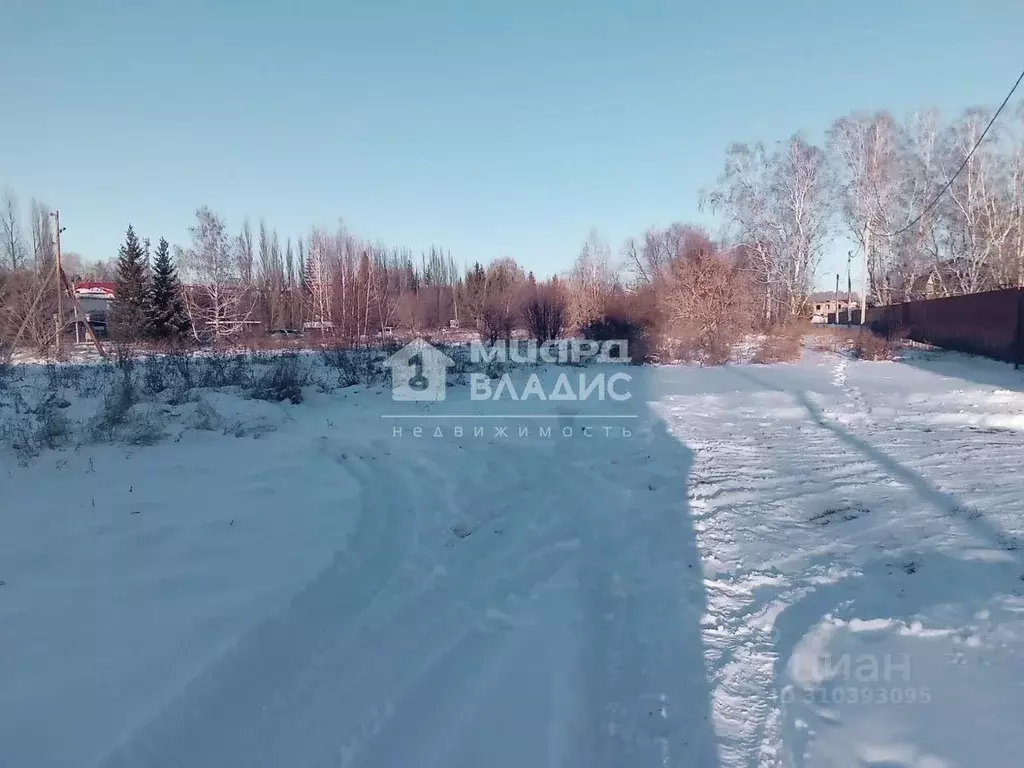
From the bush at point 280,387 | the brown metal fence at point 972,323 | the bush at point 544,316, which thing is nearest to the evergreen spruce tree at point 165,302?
the bush at point 544,316

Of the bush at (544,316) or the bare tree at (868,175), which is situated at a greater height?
the bare tree at (868,175)

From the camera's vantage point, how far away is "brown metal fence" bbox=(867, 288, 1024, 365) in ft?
48.5

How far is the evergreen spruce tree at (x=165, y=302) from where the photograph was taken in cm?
3147

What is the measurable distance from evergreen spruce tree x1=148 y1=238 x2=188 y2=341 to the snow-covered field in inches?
1091

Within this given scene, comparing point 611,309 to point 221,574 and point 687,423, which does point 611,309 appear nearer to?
point 687,423

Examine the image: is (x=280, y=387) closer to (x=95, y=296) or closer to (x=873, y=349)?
(x=873, y=349)

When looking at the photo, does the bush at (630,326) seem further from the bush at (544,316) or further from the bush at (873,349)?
the bush at (873,349)

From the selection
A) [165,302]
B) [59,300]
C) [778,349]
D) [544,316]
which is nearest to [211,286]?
[165,302]

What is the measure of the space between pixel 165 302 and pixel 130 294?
5.81 feet

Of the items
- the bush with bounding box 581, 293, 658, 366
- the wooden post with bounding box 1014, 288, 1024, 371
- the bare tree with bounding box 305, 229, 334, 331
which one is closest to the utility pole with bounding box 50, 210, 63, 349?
the bare tree with bounding box 305, 229, 334, 331

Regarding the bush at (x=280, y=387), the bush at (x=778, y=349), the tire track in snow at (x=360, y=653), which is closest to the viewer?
the tire track in snow at (x=360, y=653)

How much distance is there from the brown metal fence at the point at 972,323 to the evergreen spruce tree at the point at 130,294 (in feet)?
112

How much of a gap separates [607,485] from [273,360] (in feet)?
34.4

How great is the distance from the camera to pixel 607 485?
19.6 feet
